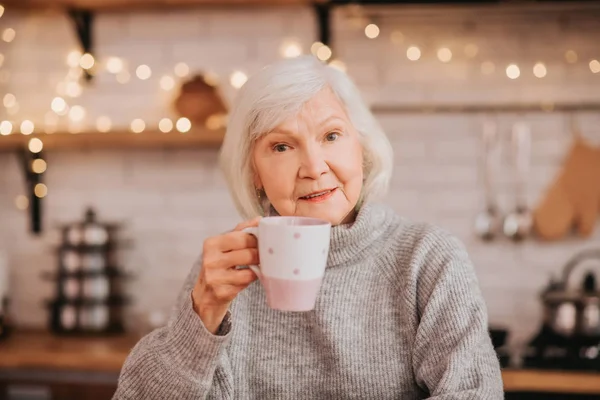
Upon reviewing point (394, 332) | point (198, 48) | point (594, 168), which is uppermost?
point (198, 48)

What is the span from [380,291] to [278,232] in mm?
422

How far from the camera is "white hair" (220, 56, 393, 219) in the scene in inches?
45.4

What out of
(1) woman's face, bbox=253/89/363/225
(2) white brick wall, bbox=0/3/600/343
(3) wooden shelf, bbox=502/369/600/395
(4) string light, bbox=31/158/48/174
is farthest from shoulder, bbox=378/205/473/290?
(4) string light, bbox=31/158/48/174

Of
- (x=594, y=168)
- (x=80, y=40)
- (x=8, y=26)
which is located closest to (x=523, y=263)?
(x=594, y=168)

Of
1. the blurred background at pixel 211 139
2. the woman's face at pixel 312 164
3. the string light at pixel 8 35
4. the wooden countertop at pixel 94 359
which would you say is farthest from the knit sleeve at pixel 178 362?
the string light at pixel 8 35

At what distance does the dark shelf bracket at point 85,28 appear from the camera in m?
2.43

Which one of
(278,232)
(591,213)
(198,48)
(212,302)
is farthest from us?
(198,48)

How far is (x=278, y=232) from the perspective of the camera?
0.80 meters

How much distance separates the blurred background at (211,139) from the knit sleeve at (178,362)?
1093mm

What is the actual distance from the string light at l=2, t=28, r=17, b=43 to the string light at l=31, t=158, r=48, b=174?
0.48 m

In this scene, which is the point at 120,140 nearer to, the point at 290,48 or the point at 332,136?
the point at 290,48

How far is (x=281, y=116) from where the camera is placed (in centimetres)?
114

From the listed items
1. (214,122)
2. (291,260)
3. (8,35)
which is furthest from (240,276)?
(8,35)

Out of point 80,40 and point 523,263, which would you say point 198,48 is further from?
point 523,263
